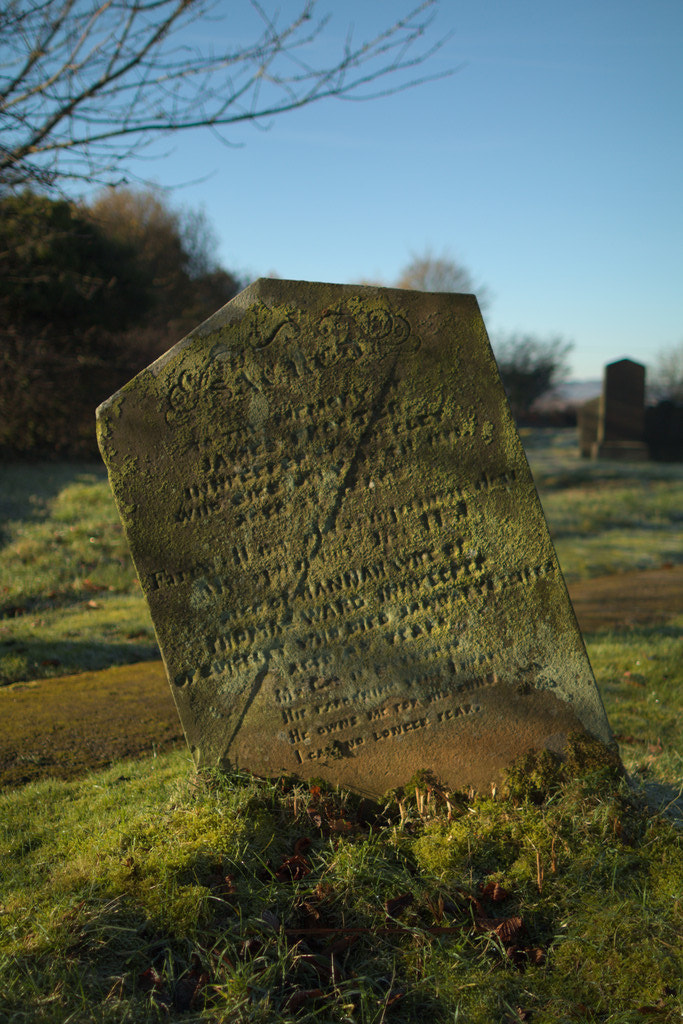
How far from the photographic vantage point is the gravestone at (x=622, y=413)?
23000 mm

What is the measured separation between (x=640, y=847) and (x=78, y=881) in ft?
7.24

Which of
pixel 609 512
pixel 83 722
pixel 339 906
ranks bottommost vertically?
pixel 609 512

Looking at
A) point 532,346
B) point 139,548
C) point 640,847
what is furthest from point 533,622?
point 532,346

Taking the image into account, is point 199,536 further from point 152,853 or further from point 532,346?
point 532,346

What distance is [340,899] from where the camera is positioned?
8.82 feet

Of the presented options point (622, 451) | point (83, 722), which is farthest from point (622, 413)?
point (83, 722)

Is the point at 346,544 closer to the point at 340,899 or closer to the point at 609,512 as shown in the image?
the point at 340,899

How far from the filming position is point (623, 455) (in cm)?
2320

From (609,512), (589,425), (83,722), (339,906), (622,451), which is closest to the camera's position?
(339,906)

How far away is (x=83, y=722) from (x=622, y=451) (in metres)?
21.8

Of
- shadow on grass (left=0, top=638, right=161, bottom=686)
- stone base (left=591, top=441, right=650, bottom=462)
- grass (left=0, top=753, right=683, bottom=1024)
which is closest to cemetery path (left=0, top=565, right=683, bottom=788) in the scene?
shadow on grass (left=0, top=638, right=161, bottom=686)

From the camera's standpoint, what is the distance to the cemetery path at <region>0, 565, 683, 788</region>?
395cm

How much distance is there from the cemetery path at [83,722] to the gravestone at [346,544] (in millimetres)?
1091

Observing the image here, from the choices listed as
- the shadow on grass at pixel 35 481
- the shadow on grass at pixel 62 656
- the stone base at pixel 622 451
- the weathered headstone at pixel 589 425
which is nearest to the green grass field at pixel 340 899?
the shadow on grass at pixel 62 656
